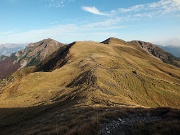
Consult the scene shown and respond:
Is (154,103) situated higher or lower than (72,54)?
lower

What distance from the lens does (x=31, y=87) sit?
330 feet

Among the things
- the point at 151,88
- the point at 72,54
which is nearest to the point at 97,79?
the point at 151,88

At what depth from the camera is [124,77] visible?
112 m

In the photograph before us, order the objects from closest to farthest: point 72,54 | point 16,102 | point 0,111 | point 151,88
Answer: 1. point 0,111
2. point 16,102
3. point 151,88
4. point 72,54

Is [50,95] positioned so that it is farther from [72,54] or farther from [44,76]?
[72,54]

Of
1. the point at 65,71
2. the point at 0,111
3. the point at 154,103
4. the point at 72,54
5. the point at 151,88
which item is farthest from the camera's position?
the point at 72,54

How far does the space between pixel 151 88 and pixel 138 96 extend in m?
15.5

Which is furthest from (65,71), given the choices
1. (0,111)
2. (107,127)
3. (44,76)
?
(107,127)

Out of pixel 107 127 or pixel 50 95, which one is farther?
pixel 50 95

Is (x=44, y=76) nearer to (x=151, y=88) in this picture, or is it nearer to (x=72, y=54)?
(x=151, y=88)

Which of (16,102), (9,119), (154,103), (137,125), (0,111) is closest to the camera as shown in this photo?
(137,125)

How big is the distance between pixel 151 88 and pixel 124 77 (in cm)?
1454

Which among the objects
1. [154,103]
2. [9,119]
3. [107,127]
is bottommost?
[154,103]

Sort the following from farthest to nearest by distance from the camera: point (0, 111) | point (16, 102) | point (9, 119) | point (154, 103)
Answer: point (154, 103) < point (16, 102) < point (0, 111) < point (9, 119)
